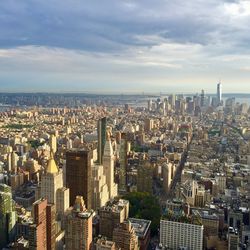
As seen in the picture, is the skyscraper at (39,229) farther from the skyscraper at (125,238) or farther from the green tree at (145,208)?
the green tree at (145,208)

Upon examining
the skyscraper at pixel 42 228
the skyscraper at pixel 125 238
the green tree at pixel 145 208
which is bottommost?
the green tree at pixel 145 208

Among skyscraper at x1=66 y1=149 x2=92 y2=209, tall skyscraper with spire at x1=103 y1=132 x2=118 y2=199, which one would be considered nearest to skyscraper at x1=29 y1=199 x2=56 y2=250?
skyscraper at x1=66 y1=149 x2=92 y2=209

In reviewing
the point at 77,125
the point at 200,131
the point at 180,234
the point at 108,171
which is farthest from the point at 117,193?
the point at 77,125

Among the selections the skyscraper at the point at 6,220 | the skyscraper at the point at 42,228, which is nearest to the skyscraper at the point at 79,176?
the skyscraper at the point at 6,220

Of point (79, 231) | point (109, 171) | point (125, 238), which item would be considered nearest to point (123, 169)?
point (109, 171)

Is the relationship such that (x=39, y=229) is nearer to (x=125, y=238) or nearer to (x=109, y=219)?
(x=125, y=238)

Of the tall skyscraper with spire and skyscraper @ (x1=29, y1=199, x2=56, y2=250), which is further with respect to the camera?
the tall skyscraper with spire

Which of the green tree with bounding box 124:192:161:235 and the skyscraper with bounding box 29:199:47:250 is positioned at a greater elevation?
the skyscraper with bounding box 29:199:47:250

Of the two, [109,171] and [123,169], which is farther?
[123,169]

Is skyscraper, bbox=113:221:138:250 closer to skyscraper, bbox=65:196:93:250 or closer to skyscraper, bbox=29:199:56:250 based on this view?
skyscraper, bbox=65:196:93:250
